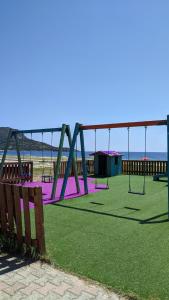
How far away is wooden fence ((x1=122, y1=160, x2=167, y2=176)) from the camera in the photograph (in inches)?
645

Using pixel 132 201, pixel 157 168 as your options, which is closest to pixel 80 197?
pixel 132 201

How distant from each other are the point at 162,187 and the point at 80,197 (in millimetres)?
3733

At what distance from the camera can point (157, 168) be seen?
54.1 ft

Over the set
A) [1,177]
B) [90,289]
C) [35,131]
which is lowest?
[90,289]

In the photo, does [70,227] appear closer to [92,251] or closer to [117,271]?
[92,251]

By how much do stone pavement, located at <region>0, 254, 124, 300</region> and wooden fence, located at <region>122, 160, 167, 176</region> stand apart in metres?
12.4

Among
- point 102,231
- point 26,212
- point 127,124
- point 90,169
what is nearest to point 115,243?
point 102,231

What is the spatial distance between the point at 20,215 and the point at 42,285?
141cm

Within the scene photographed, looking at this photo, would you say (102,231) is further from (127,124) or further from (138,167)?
(138,167)

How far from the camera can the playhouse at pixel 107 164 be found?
51.5 ft

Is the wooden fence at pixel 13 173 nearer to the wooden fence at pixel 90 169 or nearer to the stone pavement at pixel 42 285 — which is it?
the wooden fence at pixel 90 169

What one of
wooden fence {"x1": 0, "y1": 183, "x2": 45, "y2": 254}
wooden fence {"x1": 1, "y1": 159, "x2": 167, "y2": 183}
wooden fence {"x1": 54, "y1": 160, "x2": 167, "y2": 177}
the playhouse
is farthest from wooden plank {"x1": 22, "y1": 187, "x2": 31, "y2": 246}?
the playhouse

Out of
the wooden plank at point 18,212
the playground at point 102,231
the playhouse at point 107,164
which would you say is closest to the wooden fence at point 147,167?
the playhouse at point 107,164

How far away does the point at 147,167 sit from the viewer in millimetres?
16797
